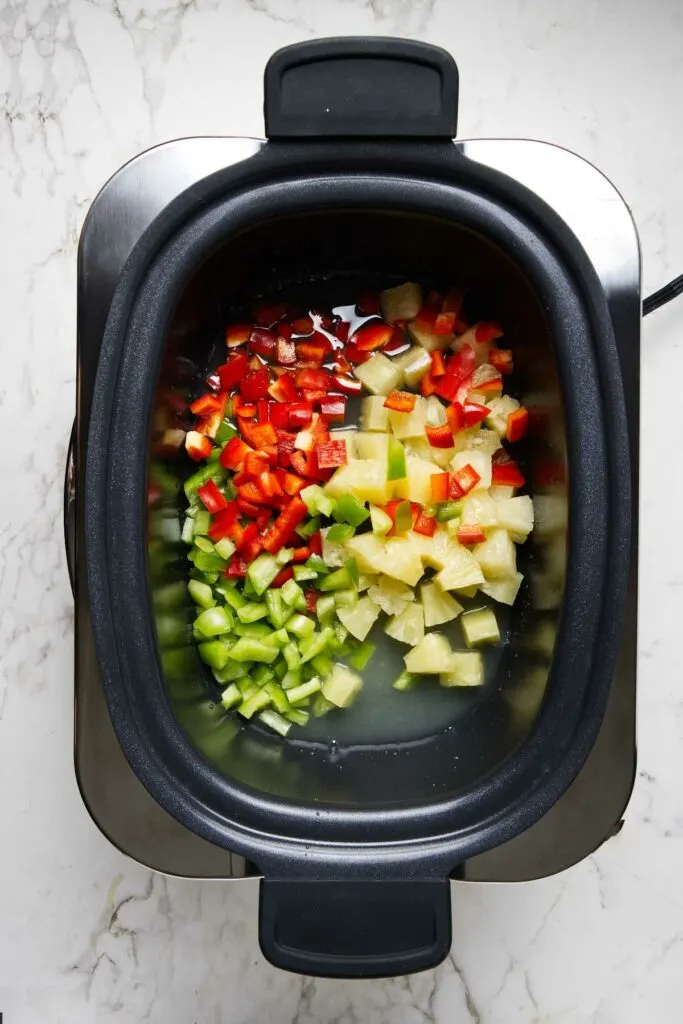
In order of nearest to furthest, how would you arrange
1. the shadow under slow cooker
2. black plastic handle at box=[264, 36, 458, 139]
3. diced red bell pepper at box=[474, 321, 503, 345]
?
1. black plastic handle at box=[264, 36, 458, 139]
2. the shadow under slow cooker
3. diced red bell pepper at box=[474, 321, 503, 345]

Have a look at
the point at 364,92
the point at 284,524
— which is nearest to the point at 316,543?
the point at 284,524

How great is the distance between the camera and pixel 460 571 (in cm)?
104

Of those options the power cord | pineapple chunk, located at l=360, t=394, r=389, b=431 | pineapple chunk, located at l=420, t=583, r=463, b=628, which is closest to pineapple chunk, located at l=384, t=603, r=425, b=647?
pineapple chunk, located at l=420, t=583, r=463, b=628

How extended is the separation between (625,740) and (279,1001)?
24.5 inches

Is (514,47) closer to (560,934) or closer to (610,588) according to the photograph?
(610,588)

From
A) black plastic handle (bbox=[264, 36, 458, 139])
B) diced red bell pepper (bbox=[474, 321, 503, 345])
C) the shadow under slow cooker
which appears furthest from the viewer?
diced red bell pepper (bbox=[474, 321, 503, 345])

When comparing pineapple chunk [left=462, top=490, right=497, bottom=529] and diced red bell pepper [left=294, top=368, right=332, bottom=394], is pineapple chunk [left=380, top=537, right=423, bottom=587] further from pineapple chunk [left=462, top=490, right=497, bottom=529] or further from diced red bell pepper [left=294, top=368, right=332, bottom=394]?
diced red bell pepper [left=294, top=368, right=332, bottom=394]

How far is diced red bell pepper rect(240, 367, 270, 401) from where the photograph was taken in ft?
3.51

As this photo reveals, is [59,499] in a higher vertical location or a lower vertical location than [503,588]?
higher

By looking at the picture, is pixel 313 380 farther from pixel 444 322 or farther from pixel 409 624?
pixel 409 624

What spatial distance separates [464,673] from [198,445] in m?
0.43

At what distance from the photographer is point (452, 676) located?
107cm

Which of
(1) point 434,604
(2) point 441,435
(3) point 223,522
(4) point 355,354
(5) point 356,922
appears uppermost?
(4) point 355,354

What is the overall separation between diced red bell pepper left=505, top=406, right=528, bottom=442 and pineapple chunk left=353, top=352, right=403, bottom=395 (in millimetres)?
149
